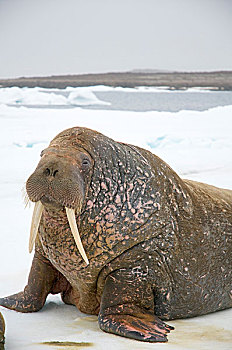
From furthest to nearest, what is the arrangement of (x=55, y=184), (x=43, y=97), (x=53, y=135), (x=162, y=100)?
(x=162, y=100) → (x=43, y=97) → (x=53, y=135) → (x=55, y=184)

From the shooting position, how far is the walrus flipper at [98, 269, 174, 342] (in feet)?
11.1

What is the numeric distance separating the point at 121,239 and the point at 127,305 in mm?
399

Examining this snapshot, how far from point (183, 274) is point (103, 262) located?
0.57 metres

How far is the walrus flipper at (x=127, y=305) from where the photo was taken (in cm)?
338

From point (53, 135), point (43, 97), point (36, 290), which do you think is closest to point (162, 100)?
point (43, 97)

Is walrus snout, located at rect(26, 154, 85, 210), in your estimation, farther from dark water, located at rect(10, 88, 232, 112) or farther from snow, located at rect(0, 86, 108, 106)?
dark water, located at rect(10, 88, 232, 112)

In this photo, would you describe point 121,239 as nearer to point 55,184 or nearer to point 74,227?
point 74,227

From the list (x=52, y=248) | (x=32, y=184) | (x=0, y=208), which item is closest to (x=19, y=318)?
(x=52, y=248)

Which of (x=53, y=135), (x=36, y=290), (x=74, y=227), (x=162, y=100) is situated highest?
(x=162, y=100)

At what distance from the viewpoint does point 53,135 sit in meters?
12.2

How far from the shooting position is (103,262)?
11.6 ft

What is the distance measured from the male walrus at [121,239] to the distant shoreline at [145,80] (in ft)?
46.5

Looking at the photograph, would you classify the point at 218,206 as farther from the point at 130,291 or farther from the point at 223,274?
the point at 130,291

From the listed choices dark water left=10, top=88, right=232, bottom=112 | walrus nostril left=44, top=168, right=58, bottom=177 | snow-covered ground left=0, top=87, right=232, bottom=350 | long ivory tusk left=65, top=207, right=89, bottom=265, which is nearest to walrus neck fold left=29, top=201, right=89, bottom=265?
long ivory tusk left=65, top=207, right=89, bottom=265
